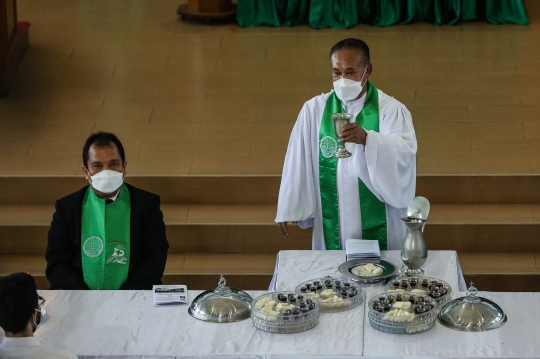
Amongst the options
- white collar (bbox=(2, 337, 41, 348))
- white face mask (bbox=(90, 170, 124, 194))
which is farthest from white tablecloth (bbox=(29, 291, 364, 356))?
white face mask (bbox=(90, 170, 124, 194))

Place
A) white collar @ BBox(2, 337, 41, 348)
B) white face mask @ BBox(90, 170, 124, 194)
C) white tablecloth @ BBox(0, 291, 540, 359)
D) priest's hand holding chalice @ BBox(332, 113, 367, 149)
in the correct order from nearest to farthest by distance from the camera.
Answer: white collar @ BBox(2, 337, 41, 348) → white tablecloth @ BBox(0, 291, 540, 359) → priest's hand holding chalice @ BBox(332, 113, 367, 149) → white face mask @ BBox(90, 170, 124, 194)

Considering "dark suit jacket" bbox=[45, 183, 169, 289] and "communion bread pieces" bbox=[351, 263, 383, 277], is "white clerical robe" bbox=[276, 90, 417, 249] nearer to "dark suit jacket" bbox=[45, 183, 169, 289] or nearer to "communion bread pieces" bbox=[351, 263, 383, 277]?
"communion bread pieces" bbox=[351, 263, 383, 277]

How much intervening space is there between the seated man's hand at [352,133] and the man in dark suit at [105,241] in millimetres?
1148

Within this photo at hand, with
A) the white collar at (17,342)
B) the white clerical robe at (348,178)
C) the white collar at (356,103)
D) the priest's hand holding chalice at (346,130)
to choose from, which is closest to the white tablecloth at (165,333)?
the white collar at (17,342)

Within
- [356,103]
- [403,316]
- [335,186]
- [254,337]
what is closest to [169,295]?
[254,337]

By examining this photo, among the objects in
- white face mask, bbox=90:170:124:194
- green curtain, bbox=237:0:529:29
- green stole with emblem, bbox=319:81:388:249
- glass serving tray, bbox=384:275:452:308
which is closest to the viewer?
glass serving tray, bbox=384:275:452:308

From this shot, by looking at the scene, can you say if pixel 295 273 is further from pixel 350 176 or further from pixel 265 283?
pixel 265 283

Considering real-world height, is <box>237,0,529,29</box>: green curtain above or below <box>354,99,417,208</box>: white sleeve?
above

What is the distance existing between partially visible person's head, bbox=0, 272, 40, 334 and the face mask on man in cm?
204

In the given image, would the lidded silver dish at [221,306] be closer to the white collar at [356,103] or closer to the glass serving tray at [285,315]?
the glass serving tray at [285,315]

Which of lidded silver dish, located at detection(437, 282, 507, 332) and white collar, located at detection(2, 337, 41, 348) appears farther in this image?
lidded silver dish, located at detection(437, 282, 507, 332)

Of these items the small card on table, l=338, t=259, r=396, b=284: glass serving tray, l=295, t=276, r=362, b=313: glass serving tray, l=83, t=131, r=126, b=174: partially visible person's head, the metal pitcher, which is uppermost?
l=83, t=131, r=126, b=174: partially visible person's head

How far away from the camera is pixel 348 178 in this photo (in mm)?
5156

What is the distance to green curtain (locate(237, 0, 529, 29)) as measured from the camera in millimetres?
9461
